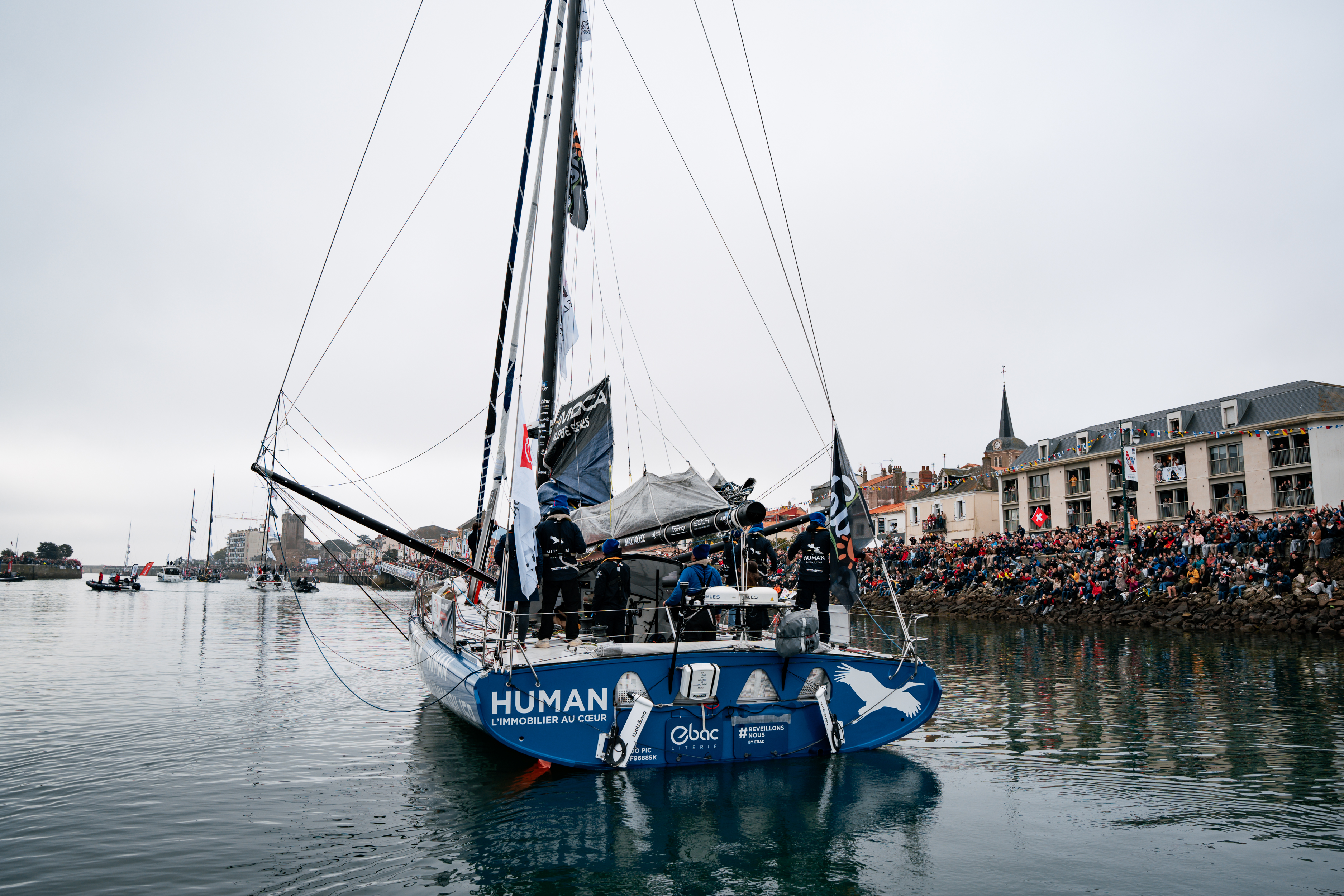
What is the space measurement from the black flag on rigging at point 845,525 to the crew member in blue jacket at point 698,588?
4.71 ft

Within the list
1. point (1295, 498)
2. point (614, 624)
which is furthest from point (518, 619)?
point (1295, 498)

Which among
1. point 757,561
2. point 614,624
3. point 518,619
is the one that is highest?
point 757,561

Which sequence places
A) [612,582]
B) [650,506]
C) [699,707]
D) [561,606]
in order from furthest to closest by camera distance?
1. [650,506]
2. [561,606]
3. [612,582]
4. [699,707]

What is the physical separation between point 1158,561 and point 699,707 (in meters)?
28.3

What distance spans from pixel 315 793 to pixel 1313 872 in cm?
850

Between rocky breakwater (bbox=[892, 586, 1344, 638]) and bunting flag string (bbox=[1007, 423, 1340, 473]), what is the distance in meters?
12.9

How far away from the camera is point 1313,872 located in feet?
19.7

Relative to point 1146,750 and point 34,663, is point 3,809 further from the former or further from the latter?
point 34,663

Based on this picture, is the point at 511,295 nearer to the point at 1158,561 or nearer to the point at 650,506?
the point at 650,506

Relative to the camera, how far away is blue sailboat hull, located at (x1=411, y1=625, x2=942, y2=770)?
8.04 meters

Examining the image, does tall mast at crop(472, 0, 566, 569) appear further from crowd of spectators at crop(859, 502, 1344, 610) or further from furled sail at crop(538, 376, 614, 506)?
crowd of spectators at crop(859, 502, 1344, 610)

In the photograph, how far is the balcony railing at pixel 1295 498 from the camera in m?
43.2

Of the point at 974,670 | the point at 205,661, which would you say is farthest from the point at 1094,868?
the point at 205,661

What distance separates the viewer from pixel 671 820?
7.22 metres
